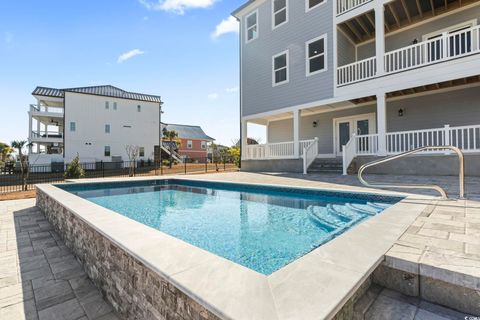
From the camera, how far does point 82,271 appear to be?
2992mm

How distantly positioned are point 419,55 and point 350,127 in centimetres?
397

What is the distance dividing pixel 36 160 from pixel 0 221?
66.1 ft

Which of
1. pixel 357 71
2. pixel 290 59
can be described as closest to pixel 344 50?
pixel 357 71

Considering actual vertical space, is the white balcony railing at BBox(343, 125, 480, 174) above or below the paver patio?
above

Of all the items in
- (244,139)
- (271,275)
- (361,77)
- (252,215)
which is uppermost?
(361,77)

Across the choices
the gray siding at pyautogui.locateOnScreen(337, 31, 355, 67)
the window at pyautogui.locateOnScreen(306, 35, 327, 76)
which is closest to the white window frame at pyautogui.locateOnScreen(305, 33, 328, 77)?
the window at pyautogui.locateOnScreen(306, 35, 327, 76)

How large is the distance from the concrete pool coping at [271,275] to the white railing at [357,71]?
8.54m

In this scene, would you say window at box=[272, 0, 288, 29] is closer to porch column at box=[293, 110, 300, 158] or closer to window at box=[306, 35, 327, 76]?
window at box=[306, 35, 327, 76]

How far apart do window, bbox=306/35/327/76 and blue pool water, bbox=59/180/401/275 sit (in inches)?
268

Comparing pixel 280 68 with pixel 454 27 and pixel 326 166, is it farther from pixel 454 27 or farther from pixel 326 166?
pixel 454 27

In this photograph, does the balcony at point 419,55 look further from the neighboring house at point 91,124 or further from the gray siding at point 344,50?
the neighboring house at point 91,124

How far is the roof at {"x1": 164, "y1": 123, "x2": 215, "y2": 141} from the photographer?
39.2 m

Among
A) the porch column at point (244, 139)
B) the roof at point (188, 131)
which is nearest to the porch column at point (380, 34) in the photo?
the porch column at point (244, 139)

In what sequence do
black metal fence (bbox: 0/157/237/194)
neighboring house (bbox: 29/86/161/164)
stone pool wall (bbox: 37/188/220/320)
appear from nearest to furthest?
stone pool wall (bbox: 37/188/220/320), black metal fence (bbox: 0/157/237/194), neighboring house (bbox: 29/86/161/164)
